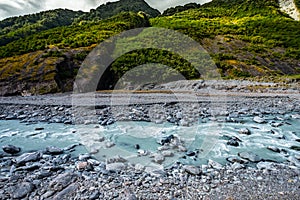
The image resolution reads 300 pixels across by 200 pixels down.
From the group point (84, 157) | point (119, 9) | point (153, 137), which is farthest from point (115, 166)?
point (119, 9)

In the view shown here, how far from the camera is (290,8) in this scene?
4431cm

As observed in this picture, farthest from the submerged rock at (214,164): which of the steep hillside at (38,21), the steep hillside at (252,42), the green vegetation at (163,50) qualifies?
the steep hillside at (38,21)

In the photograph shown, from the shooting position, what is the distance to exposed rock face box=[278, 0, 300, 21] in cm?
4181

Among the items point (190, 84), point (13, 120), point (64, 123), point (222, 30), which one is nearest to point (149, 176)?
point (64, 123)

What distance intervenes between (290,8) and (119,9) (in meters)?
51.2

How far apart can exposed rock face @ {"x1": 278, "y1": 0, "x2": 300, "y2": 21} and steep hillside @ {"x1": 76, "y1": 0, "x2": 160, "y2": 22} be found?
38.1m

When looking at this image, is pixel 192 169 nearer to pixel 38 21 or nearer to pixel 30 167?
pixel 30 167

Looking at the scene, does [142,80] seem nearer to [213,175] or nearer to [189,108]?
[189,108]

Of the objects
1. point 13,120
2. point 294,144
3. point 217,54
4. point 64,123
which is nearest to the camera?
point 294,144

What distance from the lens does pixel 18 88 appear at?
14125 mm

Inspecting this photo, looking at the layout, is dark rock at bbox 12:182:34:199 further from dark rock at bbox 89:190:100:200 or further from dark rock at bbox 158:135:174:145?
dark rock at bbox 158:135:174:145

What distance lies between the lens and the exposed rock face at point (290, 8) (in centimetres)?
4181

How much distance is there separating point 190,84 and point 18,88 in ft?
40.2

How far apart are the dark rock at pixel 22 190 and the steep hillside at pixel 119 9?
66833 mm
